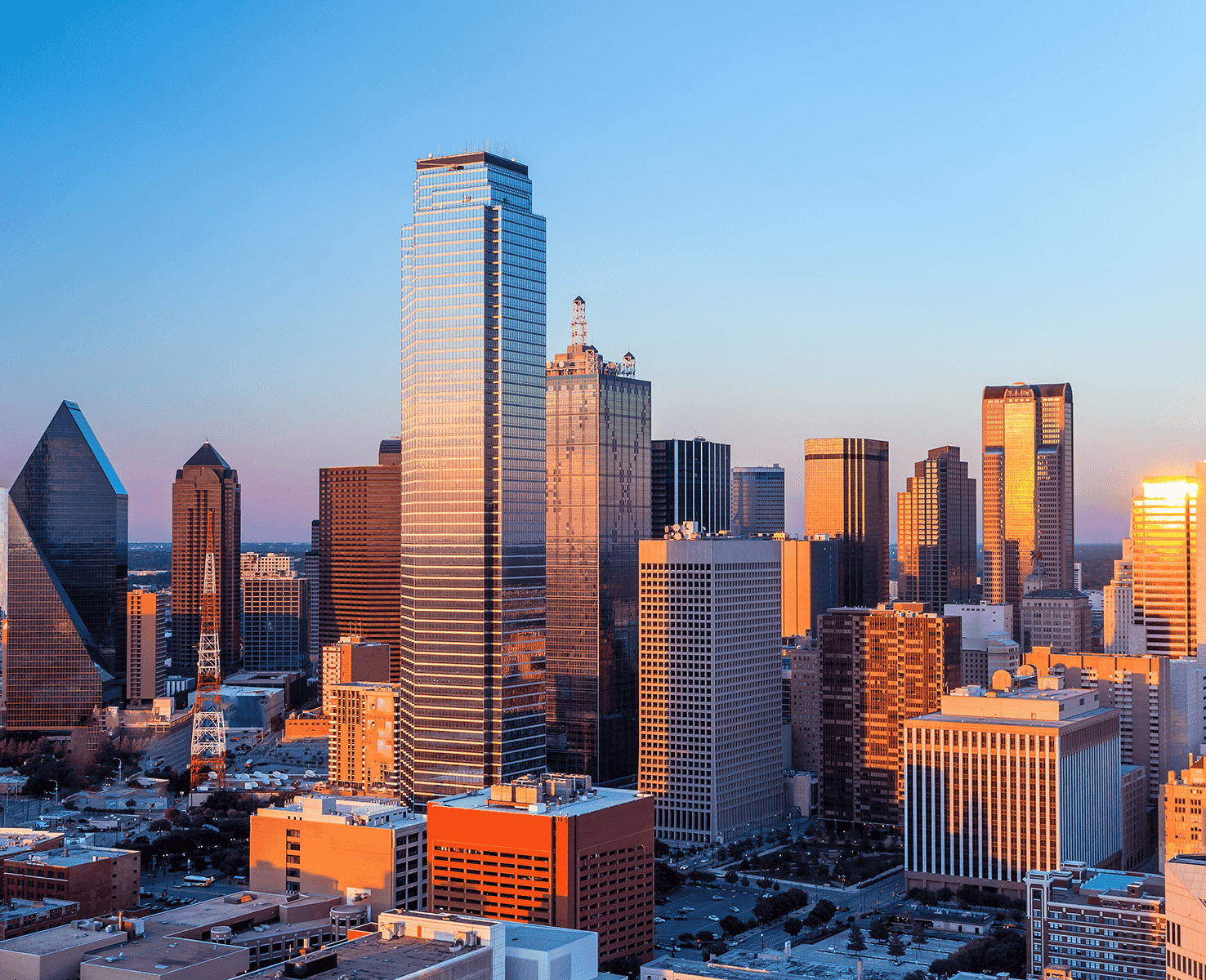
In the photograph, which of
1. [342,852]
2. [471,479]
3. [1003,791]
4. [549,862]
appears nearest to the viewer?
[549,862]

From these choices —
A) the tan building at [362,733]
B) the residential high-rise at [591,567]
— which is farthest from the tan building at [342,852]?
the residential high-rise at [591,567]

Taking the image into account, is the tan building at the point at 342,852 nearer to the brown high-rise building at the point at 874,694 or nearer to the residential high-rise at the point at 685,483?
the brown high-rise building at the point at 874,694

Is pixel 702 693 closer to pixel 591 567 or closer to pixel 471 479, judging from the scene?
pixel 591 567

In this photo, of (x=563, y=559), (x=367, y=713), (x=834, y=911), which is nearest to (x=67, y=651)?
(x=367, y=713)

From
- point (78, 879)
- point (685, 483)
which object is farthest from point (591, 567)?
point (78, 879)

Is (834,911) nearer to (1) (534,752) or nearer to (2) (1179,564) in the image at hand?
(1) (534,752)
